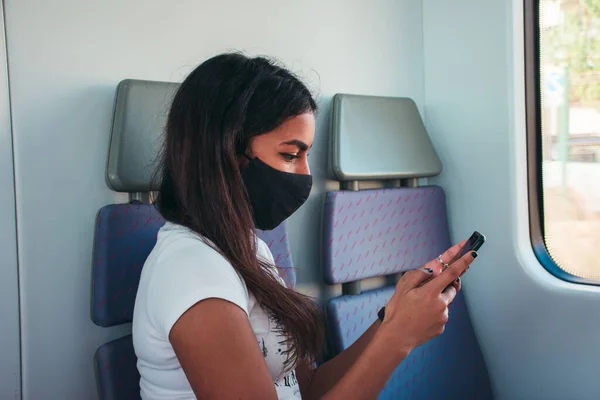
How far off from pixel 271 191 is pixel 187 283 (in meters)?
0.36

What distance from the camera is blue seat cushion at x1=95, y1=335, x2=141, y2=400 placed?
1412 millimetres

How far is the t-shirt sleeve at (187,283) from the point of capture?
36.9 inches

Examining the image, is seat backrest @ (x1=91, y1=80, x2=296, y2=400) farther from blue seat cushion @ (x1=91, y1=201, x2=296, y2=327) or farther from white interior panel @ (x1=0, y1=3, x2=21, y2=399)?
white interior panel @ (x1=0, y1=3, x2=21, y2=399)

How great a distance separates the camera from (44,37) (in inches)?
58.5

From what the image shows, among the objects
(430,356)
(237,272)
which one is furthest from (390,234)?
(237,272)

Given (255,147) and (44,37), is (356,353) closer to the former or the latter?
(255,147)

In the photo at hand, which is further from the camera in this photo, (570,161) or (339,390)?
(570,161)

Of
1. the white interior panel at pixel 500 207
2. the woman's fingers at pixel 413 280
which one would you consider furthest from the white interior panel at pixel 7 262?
the white interior panel at pixel 500 207

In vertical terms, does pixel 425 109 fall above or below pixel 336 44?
below

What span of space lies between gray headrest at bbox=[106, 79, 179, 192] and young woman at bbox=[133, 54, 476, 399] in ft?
0.99

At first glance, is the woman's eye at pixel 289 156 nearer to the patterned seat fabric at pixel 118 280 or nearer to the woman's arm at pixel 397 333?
the woman's arm at pixel 397 333

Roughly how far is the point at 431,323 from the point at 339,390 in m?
0.25

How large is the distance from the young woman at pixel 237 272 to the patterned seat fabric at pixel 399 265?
63 centimetres

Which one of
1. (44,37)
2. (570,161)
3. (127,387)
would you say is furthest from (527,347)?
(44,37)
